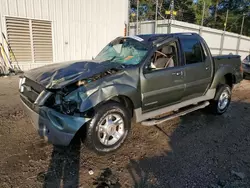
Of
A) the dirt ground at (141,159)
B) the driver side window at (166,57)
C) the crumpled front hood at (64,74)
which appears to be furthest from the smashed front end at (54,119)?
the driver side window at (166,57)

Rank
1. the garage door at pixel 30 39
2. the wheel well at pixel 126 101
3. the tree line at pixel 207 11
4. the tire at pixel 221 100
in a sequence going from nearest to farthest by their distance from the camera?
the wheel well at pixel 126 101, the tire at pixel 221 100, the garage door at pixel 30 39, the tree line at pixel 207 11

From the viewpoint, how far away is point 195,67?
4.19 metres

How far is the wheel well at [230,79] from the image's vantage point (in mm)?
5124

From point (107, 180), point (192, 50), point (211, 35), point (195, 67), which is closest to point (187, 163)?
point (107, 180)

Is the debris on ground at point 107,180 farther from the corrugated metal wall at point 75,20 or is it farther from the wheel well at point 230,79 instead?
the corrugated metal wall at point 75,20

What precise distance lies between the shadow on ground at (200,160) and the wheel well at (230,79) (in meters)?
1.15

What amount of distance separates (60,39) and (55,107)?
776 cm

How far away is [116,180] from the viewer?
2.51m

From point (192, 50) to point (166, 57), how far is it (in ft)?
2.11

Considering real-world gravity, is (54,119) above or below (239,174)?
above

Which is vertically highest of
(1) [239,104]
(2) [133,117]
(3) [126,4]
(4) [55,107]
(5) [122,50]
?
(3) [126,4]

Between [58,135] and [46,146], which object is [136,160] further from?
[46,146]

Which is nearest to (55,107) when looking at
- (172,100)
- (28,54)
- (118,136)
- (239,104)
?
(118,136)

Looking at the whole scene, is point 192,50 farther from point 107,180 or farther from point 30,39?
point 30,39
